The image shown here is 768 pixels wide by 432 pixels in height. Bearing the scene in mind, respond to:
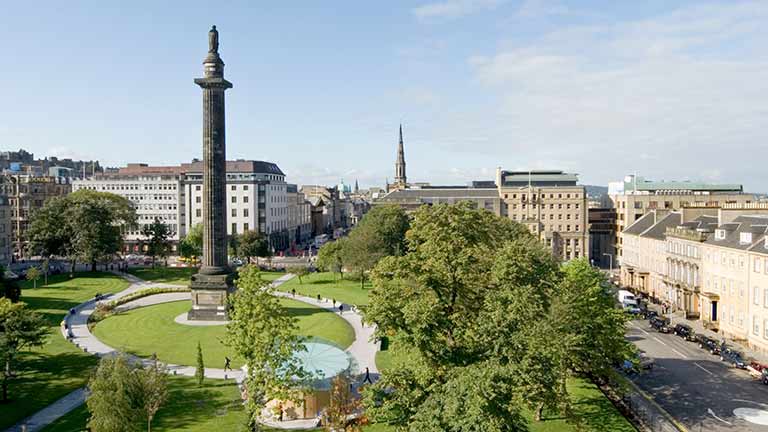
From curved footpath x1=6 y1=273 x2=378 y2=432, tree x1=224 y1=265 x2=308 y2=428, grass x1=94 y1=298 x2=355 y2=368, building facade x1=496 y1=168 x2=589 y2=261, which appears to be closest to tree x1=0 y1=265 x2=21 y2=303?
curved footpath x1=6 y1=273 x2=378 y2=432

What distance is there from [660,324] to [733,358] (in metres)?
12.1

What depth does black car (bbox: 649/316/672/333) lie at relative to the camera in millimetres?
59656

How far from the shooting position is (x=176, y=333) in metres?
55.5

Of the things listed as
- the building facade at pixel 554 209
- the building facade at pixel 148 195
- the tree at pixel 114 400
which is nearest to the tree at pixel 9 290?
the tree at pixel 114 400

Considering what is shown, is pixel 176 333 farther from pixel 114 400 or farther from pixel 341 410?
pixel 114 400

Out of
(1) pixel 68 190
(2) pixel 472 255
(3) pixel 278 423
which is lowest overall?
(3) pixel 278 423

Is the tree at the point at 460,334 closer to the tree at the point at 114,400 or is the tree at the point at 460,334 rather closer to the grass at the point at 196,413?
the grass at the point at 196,413

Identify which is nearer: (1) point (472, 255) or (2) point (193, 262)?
(1) point (472, 255)

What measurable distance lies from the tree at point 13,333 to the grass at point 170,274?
146ft

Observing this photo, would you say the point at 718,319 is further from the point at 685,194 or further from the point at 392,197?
the point at 392,197

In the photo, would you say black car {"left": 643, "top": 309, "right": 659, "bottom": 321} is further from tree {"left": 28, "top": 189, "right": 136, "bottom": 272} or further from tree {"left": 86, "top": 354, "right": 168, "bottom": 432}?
tree {"left": 28, "top": 189, "right": 136, "bottom": 272}

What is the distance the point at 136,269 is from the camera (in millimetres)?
100812

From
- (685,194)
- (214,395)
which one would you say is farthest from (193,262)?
(685,194)

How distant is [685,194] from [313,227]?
117 meters
